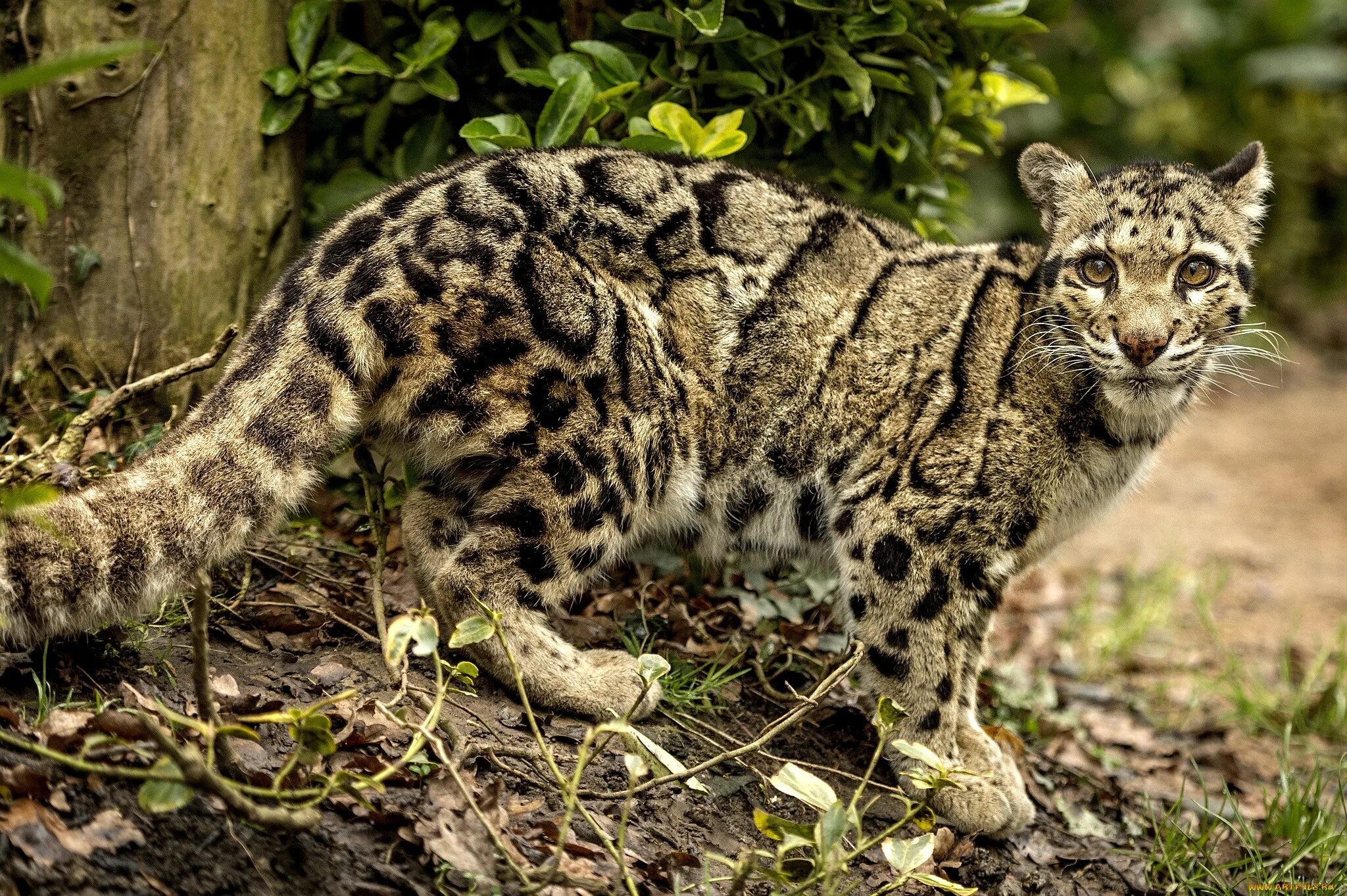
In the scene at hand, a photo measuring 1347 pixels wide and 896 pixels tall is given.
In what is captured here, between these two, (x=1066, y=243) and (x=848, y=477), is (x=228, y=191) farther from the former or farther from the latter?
(x=1066, y=243)

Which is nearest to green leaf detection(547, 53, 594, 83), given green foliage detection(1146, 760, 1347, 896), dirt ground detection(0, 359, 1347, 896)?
dirt ground detection(0, 359, 1347, 896)

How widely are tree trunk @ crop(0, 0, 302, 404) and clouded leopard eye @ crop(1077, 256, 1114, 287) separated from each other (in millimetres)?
3085

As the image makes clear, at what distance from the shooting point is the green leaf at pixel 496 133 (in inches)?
179

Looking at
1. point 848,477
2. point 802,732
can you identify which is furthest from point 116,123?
point 802,732

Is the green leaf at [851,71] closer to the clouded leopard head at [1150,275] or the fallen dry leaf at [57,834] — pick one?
the clouded leopard head at [1150,275]

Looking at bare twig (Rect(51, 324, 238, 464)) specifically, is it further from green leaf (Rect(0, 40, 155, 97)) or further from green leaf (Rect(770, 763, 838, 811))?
green leaf (Rect(770, 763, 838, 811))

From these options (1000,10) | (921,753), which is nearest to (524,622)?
(921,753)

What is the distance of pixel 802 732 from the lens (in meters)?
4.57

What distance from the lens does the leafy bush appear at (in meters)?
4.62

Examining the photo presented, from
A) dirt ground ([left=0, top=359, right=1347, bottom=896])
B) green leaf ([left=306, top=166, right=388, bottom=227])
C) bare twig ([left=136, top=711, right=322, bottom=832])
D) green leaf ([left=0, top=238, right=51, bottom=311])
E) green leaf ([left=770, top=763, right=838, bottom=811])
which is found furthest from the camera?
green leaf ([left=306, top=166, right=388, bottom=227])

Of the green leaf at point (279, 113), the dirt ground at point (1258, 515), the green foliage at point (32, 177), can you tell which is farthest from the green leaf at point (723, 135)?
the dirt ground at point (1258, 515)

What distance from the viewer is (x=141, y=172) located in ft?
15.1

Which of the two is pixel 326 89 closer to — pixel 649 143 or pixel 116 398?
pixel 649 143

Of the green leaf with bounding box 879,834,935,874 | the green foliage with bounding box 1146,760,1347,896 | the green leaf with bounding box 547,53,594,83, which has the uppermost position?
the green leaf with bounding box 547,53,594,83
